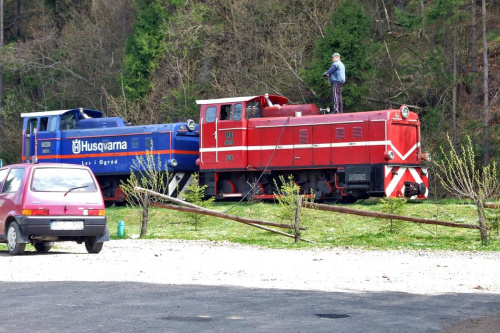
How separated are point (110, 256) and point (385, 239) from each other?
19.9ft

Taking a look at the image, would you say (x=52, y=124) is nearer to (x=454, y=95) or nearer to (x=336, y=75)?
(x=336, y=75)

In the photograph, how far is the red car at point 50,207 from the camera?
48.8 feet

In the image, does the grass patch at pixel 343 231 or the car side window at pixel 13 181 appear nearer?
the car side window at pixel 13 181

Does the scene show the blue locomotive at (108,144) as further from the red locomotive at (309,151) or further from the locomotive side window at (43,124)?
the red locomotive at (309,151)

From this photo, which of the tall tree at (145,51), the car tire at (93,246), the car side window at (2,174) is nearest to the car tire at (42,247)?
the car tire at (93,246)

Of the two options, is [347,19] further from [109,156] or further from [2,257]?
[2,257]

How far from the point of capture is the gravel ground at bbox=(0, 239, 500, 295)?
11134 millimetres

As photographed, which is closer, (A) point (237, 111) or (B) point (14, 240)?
(B) point (14, 240)

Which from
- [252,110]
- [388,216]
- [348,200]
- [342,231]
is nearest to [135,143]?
[252,110]

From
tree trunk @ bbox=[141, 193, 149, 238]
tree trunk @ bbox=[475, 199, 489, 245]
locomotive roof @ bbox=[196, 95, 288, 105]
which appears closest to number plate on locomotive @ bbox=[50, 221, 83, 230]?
tree trunk @ bbox=[141, 193, 149, 238]

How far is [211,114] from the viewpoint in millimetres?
27422

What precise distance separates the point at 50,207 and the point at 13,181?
1137 millimetres

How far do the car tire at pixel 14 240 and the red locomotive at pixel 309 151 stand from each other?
37.0 ft

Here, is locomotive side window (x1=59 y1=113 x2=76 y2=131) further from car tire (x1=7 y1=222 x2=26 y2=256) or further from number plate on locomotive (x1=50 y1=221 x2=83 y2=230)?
number plate on locomotive (x1=50 y1=221 x2=83 y2=230)
